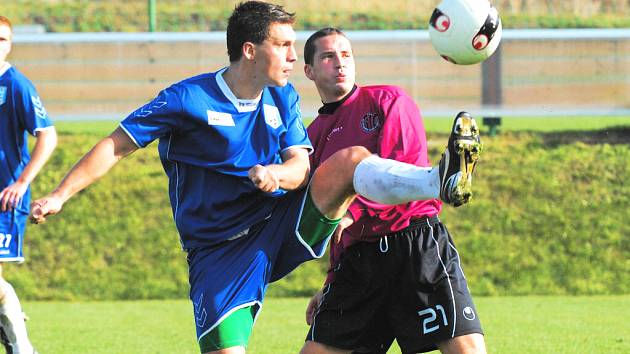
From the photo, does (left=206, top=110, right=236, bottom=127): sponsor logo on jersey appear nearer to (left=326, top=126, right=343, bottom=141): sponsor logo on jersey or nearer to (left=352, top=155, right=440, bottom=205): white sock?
(left=326, top=126, right=343, bottom=141): sponsor logo on jersey

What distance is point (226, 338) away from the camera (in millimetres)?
4777

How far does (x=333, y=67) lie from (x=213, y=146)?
0.86m

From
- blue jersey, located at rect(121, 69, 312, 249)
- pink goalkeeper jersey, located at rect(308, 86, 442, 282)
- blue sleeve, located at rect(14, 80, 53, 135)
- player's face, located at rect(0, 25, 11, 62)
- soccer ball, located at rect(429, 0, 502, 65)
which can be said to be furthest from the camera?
blue sleeve, located at rect(14, 80, 53, 135)

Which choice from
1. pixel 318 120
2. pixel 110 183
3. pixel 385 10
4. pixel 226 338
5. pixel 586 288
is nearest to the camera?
pixel 226 338

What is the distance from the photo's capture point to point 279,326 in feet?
30.1

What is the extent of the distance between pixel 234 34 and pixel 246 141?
0.55m

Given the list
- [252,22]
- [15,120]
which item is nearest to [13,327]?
[15,120]

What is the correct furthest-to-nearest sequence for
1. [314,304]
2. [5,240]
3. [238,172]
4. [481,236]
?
[481,236]
[5,240]
[314,304]
[238,172]

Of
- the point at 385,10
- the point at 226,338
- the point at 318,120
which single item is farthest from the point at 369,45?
the point at 226,338

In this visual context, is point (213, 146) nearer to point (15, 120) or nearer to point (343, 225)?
point (343, 225)

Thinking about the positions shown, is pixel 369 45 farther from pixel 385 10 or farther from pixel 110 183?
pixel 110 183

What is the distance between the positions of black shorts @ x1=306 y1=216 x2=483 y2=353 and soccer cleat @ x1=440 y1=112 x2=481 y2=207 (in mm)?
857

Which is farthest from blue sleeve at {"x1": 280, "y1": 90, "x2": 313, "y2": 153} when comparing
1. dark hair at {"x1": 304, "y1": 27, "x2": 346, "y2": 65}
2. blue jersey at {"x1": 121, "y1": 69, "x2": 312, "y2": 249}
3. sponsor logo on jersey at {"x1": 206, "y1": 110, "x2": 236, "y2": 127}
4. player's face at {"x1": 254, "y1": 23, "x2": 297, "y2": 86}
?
dark hair at {"x1": 304, "y1": 27, "x2": 346, "y2": 65}

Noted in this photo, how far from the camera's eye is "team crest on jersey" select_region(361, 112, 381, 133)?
17.6 ft
